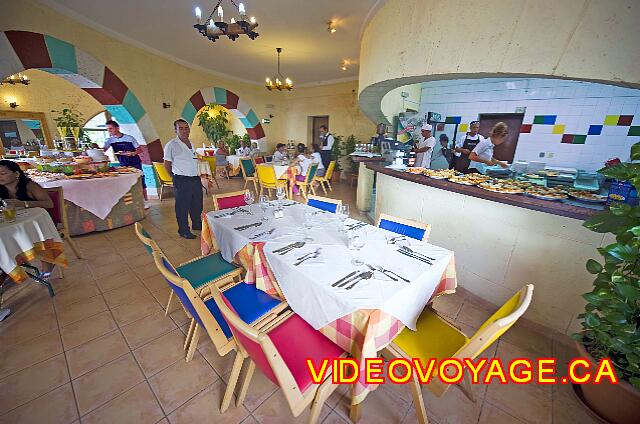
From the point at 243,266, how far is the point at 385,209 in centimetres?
227

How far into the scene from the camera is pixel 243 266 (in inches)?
75.7

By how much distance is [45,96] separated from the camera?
287 inches

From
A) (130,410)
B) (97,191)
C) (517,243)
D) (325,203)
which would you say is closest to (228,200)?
(325,203)

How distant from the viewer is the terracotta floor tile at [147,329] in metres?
1.86

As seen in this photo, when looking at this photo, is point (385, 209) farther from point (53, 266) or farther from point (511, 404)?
point (53, 266)

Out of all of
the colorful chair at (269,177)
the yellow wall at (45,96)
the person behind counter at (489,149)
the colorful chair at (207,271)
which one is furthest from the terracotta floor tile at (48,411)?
the yellow wall at (45,96)

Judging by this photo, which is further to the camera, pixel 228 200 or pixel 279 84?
pixel 279 84

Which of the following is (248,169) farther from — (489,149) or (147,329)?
(489,149)

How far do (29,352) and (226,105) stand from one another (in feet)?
24.8

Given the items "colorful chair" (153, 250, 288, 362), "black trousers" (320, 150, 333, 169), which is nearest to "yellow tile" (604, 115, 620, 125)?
"colorful chair" (153, 250, 288, 362)

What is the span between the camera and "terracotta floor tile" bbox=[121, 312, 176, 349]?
1856 mm

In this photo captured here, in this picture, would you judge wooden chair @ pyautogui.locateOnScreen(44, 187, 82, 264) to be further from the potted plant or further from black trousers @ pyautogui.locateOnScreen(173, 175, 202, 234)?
the potted plant

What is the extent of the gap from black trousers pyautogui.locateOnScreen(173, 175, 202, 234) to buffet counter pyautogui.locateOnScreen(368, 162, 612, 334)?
9.43 feet

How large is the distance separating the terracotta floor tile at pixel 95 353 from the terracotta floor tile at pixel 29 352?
0.46 feet
